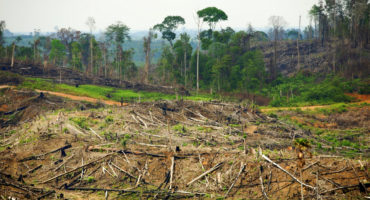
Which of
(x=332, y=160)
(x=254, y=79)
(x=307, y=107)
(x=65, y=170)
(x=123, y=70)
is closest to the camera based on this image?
(x=332, y=160)

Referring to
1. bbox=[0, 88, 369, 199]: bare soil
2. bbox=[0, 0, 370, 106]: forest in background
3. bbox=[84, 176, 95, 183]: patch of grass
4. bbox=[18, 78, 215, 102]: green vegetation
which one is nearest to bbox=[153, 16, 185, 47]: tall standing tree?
bbox=[0, 0, 370, 106]: forest in background

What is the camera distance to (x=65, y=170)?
12.6 metres

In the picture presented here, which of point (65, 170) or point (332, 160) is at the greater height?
point (332, 160)

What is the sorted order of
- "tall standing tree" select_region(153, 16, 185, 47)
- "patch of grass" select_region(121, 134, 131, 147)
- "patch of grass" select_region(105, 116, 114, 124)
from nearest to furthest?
"patch of grass" select_region(121, 134, 131, 147) → "patch of grass" select_region(105, 116, 114, 124) → "tall standing tree" select_region(153, 16, 185, 47)

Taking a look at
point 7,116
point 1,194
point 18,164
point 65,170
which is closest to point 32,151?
point 18,164

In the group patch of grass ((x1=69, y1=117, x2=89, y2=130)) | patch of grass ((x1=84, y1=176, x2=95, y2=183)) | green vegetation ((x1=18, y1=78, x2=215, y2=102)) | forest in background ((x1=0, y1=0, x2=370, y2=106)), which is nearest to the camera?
patch of grass ((x1=84, y1=176, x2=95, y2=183))

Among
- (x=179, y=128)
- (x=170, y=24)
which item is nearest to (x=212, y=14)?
(x=170, y=24)

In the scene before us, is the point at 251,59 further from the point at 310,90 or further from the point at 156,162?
the point at 156,162

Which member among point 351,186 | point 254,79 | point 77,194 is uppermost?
point 254,79

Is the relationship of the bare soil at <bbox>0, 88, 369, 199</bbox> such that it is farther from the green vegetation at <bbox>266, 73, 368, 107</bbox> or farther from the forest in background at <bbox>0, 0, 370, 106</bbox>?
the forest in background at <bbox>0, 0, 370, 106</bbox>

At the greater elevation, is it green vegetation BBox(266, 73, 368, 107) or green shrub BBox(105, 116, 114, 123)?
green vegetation BBox(266, 73, 368, 107)

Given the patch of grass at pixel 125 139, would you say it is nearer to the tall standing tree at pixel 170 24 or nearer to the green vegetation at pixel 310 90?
the green vegetation at pixel 310 90

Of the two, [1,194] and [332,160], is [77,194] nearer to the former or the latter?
[1,194]

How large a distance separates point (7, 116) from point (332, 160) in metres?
21.2
